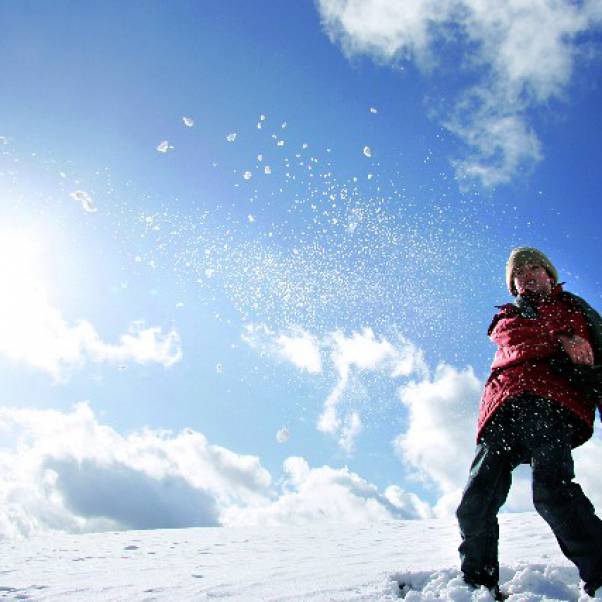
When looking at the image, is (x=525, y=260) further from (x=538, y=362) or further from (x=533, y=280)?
(x=538, y=362)

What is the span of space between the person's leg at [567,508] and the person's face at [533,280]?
3.27 feet

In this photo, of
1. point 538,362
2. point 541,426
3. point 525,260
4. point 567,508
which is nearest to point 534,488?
point 567,508

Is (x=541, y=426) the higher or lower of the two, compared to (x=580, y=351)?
lower

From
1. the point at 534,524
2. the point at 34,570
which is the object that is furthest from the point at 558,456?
the point at 34,570

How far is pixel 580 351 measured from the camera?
2879mm

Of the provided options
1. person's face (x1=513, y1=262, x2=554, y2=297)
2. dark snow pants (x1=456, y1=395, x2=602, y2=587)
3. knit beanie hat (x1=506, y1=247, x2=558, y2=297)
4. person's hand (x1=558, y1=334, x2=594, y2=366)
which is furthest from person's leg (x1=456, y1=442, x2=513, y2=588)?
knit beanie hat (x1=506, y1=247, x2=558, y2=297)

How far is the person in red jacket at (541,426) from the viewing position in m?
2.78

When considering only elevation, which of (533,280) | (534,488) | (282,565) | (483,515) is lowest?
(282,565)

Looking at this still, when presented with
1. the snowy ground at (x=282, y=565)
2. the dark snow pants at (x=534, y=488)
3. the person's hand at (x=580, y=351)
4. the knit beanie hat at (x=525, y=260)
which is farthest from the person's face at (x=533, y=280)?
the snowy ground at (x=282, y=565)

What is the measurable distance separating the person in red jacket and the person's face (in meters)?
0.05

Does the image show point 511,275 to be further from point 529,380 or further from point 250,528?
point 250,528

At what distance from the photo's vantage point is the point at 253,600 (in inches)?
131

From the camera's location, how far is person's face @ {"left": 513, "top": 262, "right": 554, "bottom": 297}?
11.2 ft

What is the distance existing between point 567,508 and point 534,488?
0.19 metres
